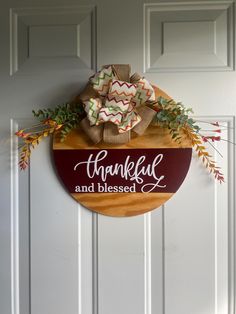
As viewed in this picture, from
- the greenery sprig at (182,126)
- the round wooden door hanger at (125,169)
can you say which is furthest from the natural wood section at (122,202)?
the greenery sprig at (182,126)

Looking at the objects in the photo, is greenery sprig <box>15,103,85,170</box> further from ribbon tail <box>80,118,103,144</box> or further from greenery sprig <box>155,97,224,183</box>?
greenery sprig <box>155,97,224,183</box>

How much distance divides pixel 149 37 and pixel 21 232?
0.72 m

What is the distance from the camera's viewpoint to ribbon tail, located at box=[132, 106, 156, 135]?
0.91 metres

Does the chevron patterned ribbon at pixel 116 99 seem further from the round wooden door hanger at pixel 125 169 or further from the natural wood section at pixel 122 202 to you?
the natural wood section at pixel 122 202

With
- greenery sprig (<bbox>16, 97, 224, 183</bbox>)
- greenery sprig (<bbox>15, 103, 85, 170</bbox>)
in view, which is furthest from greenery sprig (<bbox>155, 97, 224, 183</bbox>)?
greenery sprig (<bbox>15, 103, 85, 170</bbox>)

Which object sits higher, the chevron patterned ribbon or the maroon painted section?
the chevron patterned ribbon

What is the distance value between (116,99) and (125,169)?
8.2 inches

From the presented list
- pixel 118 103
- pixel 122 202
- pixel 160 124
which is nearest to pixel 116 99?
pixel 118 103

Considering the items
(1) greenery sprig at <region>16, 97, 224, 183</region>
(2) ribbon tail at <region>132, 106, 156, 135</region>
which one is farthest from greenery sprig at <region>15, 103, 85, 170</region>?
(2) ribbon tail at <region>132, 106, 156, 135</region>

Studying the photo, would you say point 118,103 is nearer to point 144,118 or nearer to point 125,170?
point 144,118

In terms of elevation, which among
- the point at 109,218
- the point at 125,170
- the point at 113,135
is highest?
Result: the point at 113,135

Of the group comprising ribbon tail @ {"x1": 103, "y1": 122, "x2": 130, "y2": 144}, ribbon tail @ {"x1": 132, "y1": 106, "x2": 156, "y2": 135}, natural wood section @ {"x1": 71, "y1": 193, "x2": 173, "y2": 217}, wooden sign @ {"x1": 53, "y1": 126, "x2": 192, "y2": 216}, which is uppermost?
ribbon tail @ {"x1": 132, "y1": 106, "x2": 156, "y2": 135}

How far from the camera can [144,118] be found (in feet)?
2.98

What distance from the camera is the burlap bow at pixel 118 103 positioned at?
889 millimetres
